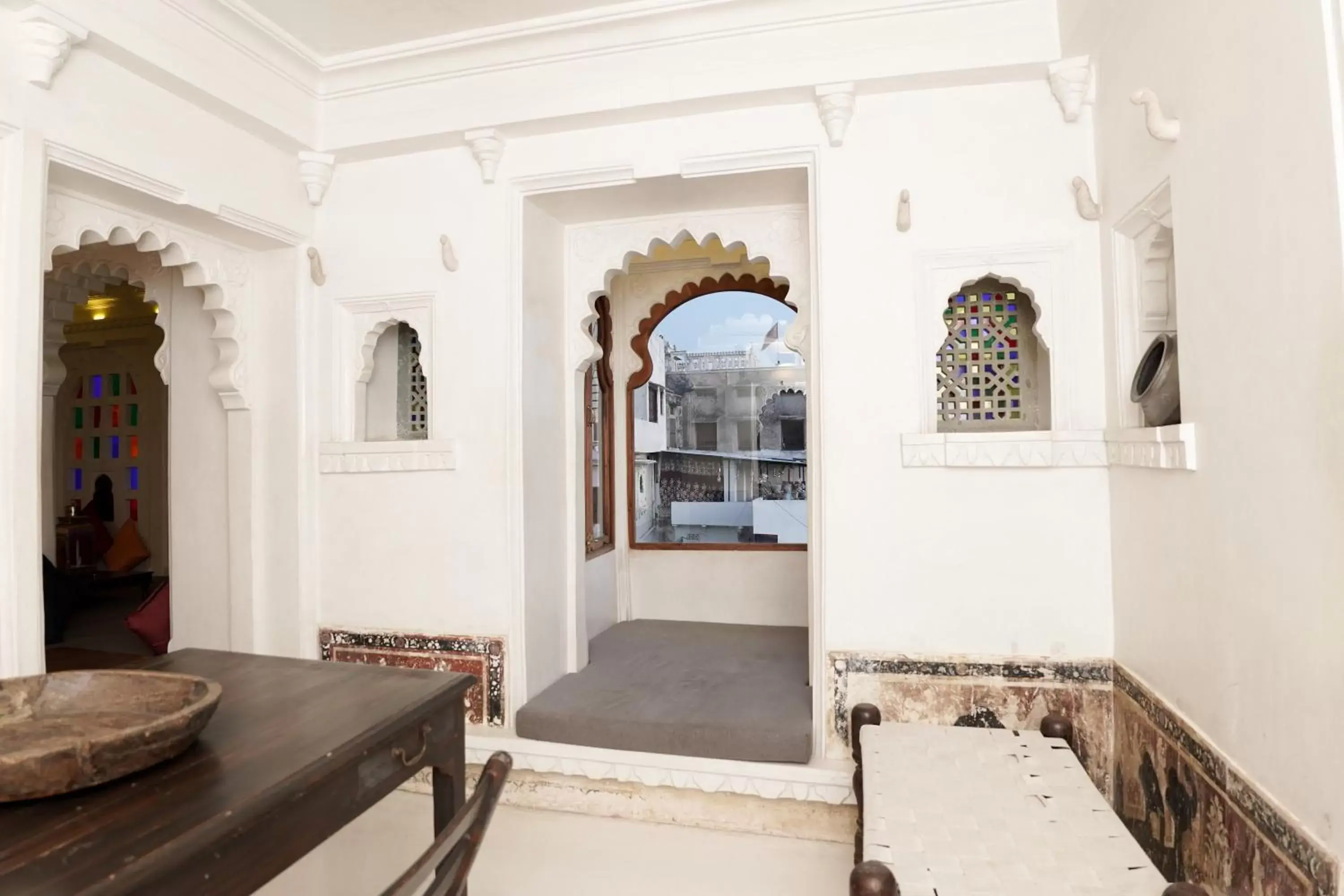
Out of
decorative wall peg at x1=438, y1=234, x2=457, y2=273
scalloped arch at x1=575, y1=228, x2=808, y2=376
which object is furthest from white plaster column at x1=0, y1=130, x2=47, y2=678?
scalloped arch at x1=575, y1=228, x2=808, y2=376

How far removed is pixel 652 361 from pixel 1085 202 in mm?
3019

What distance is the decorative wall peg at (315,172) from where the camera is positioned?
3322mm

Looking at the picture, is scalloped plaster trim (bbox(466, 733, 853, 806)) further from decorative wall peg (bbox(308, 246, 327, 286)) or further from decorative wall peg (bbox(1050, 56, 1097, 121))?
decorative wall peg (bbox(1050, 56, 1097, 121))

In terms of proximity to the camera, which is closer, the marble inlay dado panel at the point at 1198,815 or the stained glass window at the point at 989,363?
the marble inlay dado panel at the point at 1198,815

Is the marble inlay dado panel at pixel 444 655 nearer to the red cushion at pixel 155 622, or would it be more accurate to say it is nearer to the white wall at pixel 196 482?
the white wall at pixel 196 482

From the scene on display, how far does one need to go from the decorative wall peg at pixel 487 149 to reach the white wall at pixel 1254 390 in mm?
2226

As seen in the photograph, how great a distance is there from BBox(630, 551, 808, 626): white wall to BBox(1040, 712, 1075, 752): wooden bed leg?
7.76 ft

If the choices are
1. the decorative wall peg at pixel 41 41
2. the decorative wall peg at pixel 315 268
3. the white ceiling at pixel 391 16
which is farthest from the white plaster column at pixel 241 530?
the white ceiling at pixel 391 16

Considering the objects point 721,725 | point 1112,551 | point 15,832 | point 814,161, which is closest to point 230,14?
point 814,161

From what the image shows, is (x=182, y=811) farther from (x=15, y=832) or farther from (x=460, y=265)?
(x=460, y=265)

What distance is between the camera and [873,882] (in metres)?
1.51

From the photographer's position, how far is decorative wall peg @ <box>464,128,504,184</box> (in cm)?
314

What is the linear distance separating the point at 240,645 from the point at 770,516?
122 inches

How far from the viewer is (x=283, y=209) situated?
129 inches
